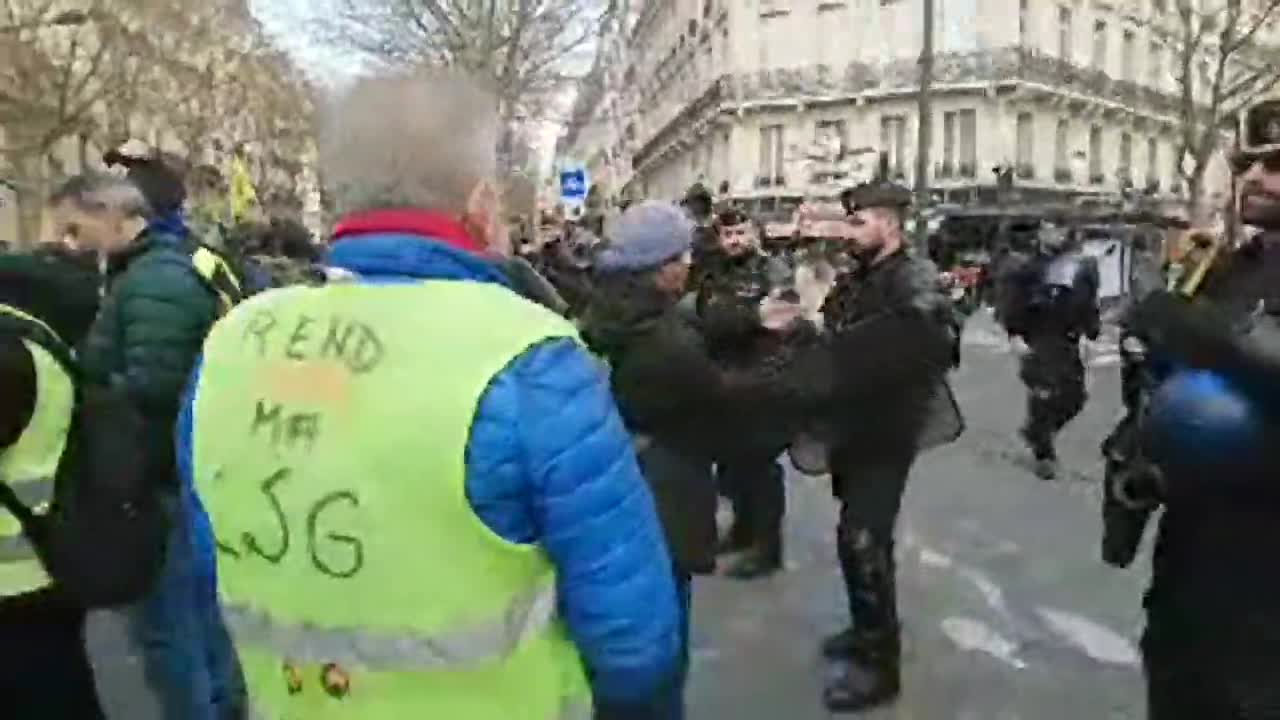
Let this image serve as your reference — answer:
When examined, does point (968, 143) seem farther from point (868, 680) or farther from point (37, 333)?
point (37, 333)

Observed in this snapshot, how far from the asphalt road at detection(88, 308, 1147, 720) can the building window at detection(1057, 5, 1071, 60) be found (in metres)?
49.7

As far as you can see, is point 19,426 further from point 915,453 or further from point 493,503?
point 915,453

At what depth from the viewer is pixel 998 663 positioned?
5867mm

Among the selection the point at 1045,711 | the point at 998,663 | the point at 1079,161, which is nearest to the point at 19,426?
the point at 1045,711

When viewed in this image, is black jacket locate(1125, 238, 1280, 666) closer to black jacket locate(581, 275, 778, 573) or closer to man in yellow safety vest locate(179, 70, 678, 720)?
man in yellow safety vest locate(179, 70, 678, 720)

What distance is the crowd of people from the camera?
6.86 ft

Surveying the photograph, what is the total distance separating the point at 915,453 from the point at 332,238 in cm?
331

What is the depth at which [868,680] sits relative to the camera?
5.39 metres

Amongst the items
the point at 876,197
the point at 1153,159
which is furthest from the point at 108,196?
the point at 1153,159

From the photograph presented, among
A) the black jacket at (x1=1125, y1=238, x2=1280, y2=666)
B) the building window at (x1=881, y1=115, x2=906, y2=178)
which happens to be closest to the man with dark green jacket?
the black jacket at (x1=1125, y1=238, x2=1280, y2=666)

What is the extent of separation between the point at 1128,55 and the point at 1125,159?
4.07 meters

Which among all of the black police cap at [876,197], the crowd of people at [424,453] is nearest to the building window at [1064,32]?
the black police cap at [876,197]

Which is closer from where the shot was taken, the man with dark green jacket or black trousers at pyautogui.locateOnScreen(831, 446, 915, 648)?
the man with dark green jacket

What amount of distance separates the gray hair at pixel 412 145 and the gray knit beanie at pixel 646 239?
186cm
